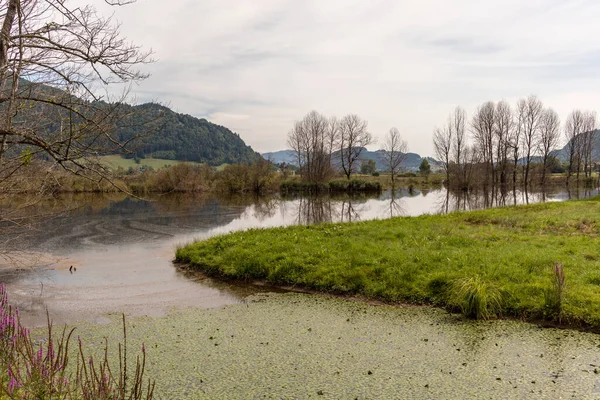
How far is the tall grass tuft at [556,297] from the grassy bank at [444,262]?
0.02 metres

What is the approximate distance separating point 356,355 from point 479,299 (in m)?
2.90

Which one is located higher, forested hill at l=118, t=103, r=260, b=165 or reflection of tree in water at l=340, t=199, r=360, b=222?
forested hill at l=118, t=103, r=260, b=165

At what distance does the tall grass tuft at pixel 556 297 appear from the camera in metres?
6.95

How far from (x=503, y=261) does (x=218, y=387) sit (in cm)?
723

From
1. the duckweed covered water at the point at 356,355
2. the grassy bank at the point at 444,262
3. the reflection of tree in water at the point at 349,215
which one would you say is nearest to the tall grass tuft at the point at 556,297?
the grassy bank at the point at 444,262

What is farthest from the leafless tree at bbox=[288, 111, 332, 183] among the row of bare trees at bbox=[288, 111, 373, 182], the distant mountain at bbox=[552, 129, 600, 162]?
the distant mountain at bbox=[552, 129, 600, 162]

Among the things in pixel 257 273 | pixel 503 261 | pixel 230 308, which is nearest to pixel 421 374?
pixel 230 308

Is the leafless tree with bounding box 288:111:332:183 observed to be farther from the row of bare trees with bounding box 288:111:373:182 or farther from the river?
the river

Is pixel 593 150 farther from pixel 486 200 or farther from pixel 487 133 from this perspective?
pixel 486 200

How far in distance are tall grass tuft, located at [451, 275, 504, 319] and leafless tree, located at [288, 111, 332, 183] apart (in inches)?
2201

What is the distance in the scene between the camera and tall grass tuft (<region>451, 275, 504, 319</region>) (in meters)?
7.30

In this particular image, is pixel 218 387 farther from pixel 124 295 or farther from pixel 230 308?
pixel 124 295

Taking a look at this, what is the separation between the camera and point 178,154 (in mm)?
136000

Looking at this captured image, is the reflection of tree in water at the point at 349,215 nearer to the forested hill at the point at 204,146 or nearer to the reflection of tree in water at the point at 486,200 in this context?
the reflection of tree in water at the point at 486,200
